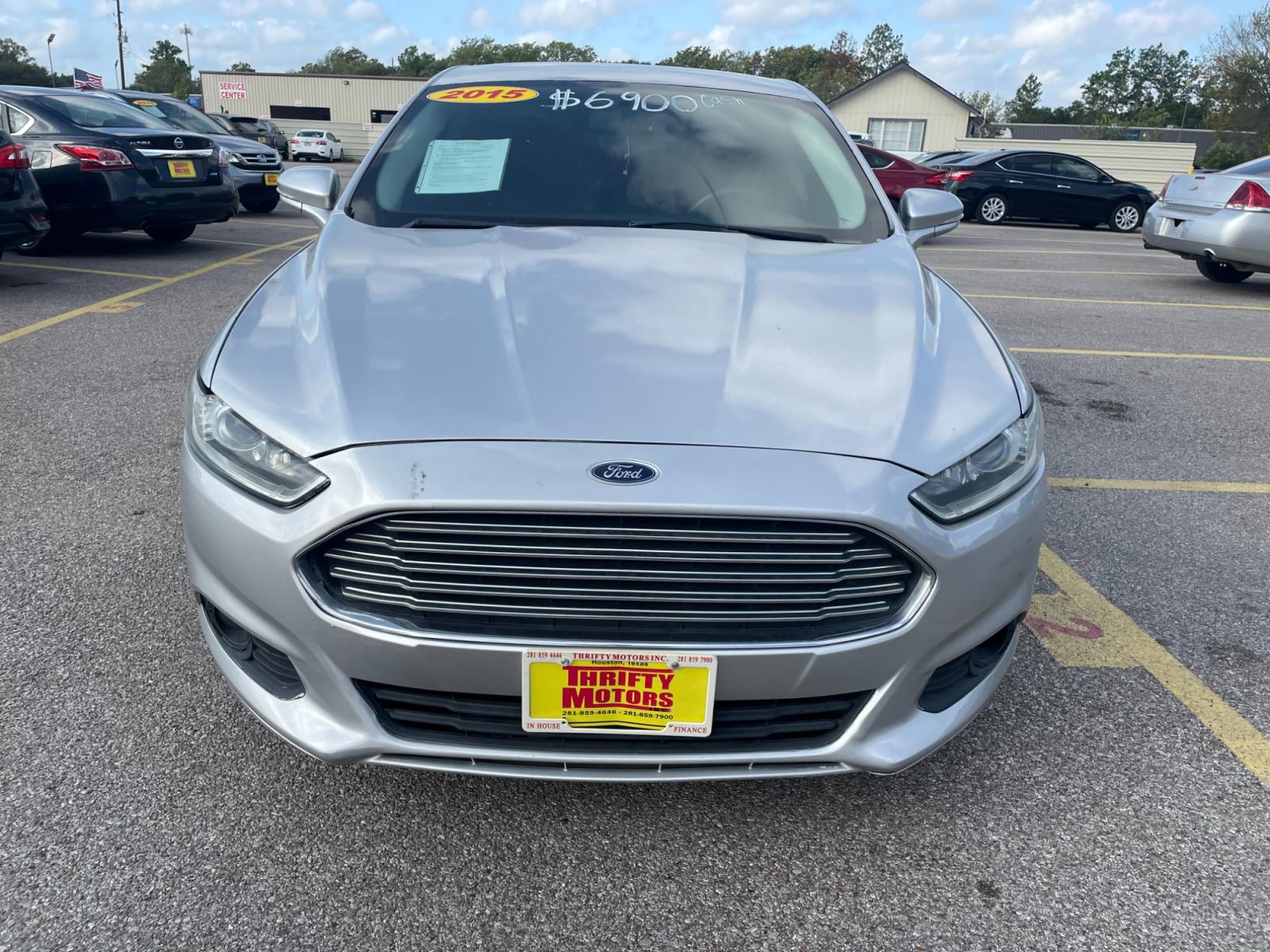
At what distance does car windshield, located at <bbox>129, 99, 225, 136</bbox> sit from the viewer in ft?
38.1

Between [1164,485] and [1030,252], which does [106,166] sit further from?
[1030,252]

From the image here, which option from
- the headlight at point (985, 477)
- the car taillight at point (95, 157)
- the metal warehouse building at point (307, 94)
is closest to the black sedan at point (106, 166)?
the car taillight at point (95, 157)

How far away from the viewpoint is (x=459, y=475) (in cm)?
175

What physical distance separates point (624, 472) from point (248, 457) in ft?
2.36

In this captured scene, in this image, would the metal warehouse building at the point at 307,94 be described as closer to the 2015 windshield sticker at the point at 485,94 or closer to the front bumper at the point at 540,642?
the 2015 windshield sticker at the point at 485,94

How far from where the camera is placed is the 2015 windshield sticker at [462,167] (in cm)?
306

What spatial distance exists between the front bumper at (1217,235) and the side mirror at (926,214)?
→ 22.7 feet

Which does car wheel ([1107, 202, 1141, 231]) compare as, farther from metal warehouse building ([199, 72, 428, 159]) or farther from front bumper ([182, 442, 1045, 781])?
metal warehouse building ([199, 72, 428, 159])

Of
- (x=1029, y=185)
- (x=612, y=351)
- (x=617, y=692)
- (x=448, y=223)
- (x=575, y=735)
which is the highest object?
(x=448, y=223)

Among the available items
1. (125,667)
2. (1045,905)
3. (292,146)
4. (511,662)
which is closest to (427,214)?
(125,667)

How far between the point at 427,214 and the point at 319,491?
1.40 meters

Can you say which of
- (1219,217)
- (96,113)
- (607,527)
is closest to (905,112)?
(1219,217)

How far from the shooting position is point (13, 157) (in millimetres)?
7031

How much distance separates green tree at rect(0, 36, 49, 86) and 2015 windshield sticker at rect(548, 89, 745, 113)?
313 feet
